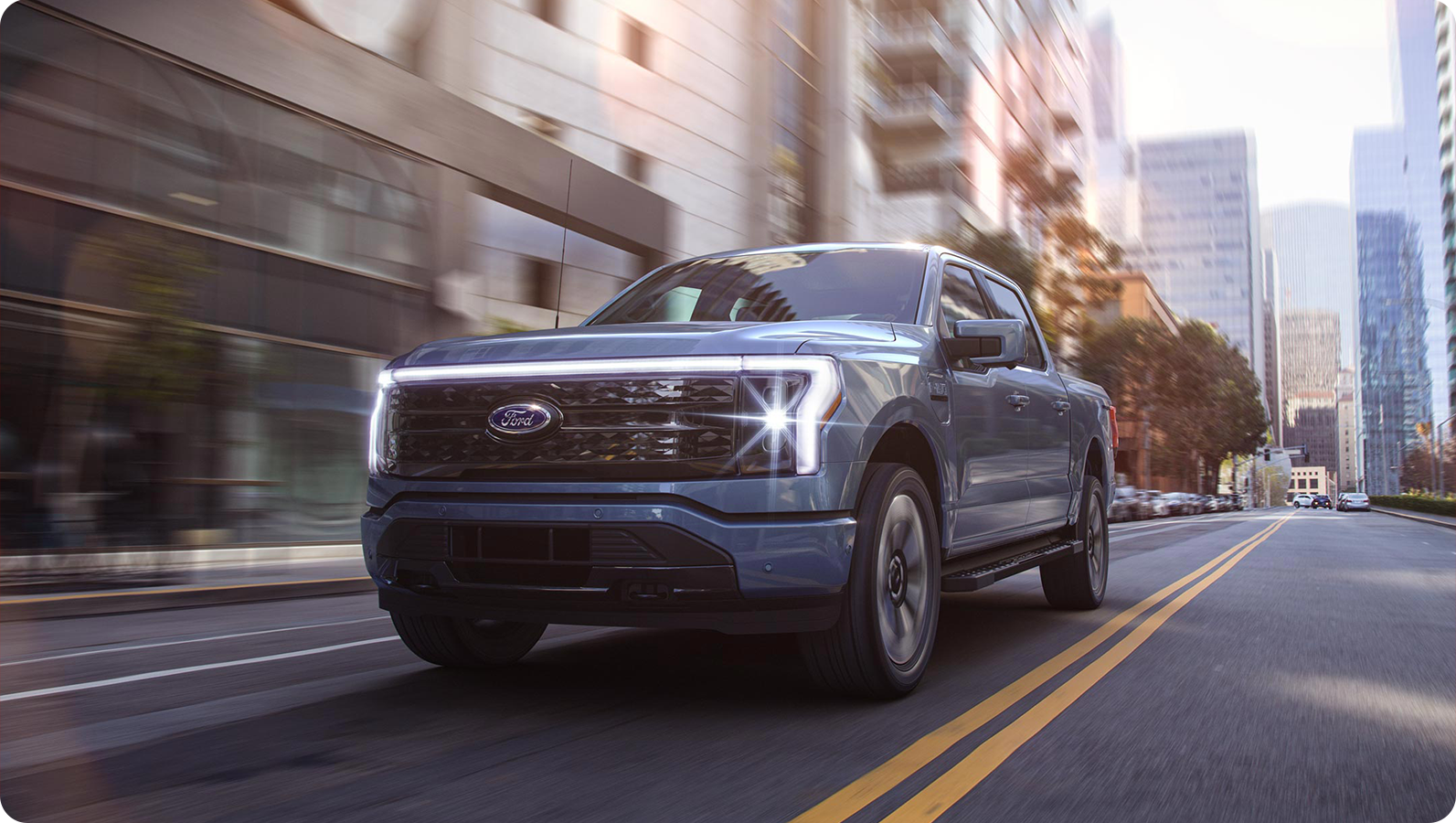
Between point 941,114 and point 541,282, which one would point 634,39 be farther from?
point 941,114

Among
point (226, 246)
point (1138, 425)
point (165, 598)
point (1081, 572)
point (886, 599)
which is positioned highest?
point (1138, 425)

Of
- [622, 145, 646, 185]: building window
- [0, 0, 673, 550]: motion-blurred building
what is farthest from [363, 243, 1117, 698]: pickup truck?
[622, 145, 646, 185]: building window

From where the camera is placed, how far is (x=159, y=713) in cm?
415

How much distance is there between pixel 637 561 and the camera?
12.3ft

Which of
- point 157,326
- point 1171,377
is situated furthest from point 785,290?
point 1171,377

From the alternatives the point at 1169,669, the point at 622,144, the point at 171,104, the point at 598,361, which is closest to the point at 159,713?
the point at 598,361

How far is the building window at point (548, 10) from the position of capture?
2026 centimetres

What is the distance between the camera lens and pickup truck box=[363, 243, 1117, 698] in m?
3.78

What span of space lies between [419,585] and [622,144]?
19.0 meters

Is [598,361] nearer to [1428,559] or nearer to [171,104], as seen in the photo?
[171,104]

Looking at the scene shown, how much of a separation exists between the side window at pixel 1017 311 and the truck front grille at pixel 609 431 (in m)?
3.13

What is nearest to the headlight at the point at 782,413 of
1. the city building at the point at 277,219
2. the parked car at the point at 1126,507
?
the city building at the point at 277,219

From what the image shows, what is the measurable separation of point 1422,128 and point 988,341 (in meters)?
173

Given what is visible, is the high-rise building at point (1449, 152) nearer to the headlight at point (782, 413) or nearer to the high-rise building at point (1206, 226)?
the high-rise building at point (1206, 226)
